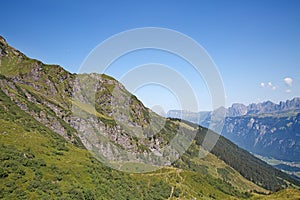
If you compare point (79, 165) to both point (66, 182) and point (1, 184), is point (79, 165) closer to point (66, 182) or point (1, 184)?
point (66, 182)

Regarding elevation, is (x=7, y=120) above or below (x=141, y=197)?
above

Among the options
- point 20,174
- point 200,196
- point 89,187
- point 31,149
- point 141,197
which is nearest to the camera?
point 20,174

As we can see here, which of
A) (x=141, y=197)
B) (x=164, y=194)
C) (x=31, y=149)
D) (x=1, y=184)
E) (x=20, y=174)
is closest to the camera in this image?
(x=1, y=184)

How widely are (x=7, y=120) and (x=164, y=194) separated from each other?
11762 cm

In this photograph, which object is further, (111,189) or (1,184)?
(111,189)

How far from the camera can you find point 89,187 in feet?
482

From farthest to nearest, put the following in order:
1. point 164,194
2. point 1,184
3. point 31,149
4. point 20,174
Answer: point 164,194
point 31,149
point 20,174
point 1,184

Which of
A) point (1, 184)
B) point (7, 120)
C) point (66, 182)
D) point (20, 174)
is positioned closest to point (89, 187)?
point (66, 182)

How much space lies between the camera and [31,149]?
15962cm

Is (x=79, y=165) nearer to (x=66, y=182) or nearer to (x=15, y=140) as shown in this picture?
(x=66, y=182)

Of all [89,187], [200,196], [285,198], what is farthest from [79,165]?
[285,198]

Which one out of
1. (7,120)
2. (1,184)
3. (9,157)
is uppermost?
(7,120)

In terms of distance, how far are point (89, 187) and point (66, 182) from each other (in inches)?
551

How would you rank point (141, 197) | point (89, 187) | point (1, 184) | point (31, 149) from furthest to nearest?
point (141, 197)
point (31, 149)
point (89, 187)
point (1, 184)
